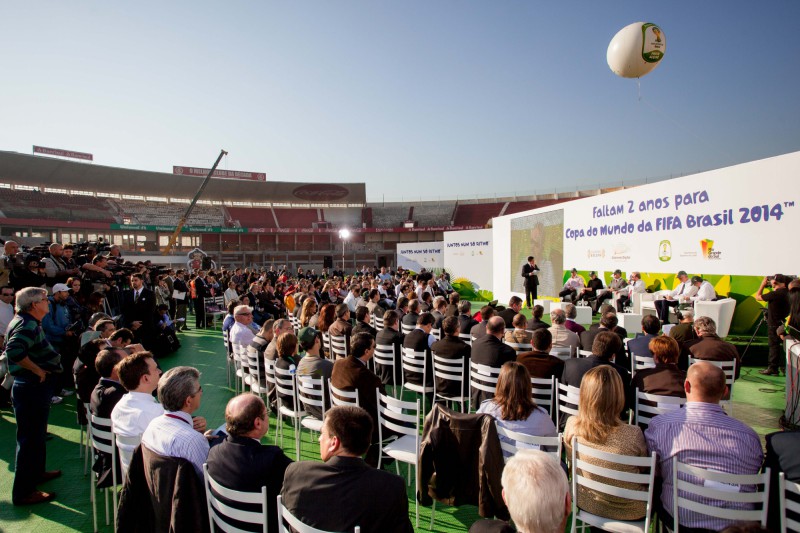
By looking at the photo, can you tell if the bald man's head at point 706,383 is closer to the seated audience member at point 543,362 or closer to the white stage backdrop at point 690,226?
the seated audience member at point 543,362

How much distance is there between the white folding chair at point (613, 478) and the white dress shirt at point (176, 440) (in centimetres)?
198

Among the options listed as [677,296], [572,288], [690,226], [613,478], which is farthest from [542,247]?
[613,478]

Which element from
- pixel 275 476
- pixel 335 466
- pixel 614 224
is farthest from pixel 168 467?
pixel 614 224

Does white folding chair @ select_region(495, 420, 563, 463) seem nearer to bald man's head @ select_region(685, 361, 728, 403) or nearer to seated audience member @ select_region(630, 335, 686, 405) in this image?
bald man's head @ select_region(685, 361, 728, 403)

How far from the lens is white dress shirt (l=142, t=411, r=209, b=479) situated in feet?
6.85

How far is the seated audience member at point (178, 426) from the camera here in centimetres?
210

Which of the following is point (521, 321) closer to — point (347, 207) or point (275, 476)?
point (275, 476)

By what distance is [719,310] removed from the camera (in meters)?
7.98

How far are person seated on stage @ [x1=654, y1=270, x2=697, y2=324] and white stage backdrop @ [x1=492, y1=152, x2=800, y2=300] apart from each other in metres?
0.53

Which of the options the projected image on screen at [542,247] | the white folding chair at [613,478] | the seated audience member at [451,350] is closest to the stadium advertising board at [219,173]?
the projected image on screen at [542,247]

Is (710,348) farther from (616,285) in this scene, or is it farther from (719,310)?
(616,285)

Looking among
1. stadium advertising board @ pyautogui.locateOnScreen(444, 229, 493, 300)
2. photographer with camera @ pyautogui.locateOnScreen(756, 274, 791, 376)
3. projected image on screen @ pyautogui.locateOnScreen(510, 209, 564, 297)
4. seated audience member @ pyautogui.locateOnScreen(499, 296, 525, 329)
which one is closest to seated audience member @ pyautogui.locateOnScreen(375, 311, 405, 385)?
seated audience member @ pyautogui.locateOnScreen(499, 296, 525, 329)

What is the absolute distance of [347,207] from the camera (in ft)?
139

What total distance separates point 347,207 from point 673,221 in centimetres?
3545
